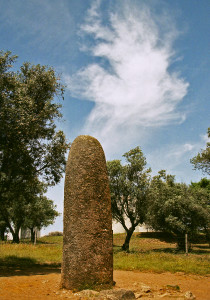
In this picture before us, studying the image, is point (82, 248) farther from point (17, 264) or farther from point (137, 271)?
point (17, 264)

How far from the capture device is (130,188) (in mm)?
29719

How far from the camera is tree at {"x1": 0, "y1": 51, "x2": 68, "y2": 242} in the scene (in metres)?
14.7

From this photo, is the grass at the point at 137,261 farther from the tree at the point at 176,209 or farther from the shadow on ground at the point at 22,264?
the tree at the point at 176,209

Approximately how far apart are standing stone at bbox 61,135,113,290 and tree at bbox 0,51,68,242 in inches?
252

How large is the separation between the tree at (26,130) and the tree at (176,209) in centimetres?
1519

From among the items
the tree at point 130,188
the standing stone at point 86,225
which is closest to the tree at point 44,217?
the tree at point 130,188

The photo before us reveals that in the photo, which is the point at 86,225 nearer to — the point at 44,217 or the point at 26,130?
the point at 26,130

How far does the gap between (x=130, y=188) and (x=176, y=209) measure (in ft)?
19.0

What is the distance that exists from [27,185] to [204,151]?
1745 centimetres

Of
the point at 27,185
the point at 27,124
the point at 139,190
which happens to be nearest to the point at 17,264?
the point at 27,185

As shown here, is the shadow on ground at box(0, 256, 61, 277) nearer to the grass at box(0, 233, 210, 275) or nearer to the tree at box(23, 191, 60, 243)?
the grass at box(0, 233, 210, 275)

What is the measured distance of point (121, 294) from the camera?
23.0ft

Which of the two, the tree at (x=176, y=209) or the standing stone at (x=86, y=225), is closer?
the standing stone at (x=86, y=225)

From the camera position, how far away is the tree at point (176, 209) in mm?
29266
